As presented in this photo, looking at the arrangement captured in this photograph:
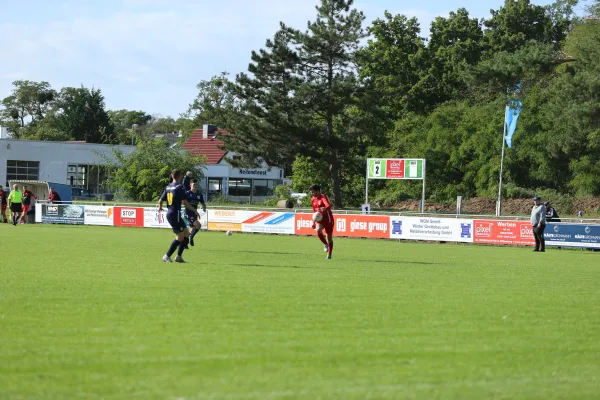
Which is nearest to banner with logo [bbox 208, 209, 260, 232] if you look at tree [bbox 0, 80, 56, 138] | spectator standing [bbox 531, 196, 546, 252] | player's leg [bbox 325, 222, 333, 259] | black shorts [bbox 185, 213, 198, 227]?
spectator standing [bbox 531, 196, 546, 252]

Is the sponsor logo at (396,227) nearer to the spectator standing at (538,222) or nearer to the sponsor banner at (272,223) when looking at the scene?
the sponsor banner at (272,223)

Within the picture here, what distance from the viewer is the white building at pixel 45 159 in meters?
73.6

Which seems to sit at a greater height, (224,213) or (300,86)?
(300,86)

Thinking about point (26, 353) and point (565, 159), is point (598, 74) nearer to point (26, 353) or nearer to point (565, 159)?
point (565, 159)

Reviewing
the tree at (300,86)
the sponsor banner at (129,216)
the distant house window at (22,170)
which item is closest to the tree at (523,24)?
the tree at (300,86)

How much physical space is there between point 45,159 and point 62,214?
33.1 m

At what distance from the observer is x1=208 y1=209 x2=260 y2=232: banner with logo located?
39.3 metres

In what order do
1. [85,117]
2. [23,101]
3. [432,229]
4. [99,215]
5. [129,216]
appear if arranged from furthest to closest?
[23,101]
[85,117]
[99,215]
[129,216]
[432,229]

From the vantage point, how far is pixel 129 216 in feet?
140

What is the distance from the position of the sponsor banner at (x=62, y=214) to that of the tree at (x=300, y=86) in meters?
15.8

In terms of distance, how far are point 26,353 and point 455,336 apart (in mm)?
4232

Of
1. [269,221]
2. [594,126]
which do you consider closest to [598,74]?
[594,126]

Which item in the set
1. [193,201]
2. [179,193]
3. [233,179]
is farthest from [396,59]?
[179,193]

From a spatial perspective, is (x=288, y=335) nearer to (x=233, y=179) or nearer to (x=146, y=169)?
(x=146, y=169)
